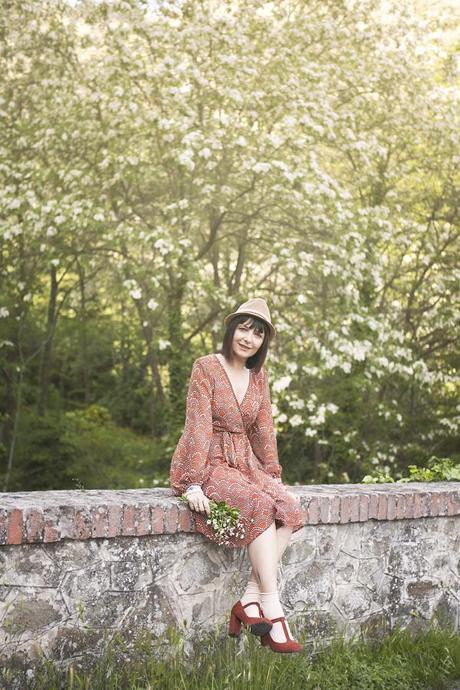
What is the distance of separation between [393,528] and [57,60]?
8.12 m

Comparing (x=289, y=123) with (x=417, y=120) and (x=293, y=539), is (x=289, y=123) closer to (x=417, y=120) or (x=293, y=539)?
(x=417, y=120)

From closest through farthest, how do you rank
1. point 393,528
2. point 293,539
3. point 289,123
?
1. point 293,539
2. point 393,528
3. point 289,123

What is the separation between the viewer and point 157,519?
3.97 meters

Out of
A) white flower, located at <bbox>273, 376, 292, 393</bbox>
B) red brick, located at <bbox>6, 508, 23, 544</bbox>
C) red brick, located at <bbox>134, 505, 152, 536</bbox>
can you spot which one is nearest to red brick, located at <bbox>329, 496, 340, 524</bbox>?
red brick, located at <bbox>134, 505, 152, 536</bbox>

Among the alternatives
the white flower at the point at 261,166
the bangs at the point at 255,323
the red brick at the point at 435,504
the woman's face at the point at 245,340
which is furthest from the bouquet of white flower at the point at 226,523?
the white flower at the point at 261,166

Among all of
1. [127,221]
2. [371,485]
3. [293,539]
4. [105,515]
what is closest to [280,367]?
[127,221]

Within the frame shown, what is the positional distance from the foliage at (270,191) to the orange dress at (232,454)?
14.7 ft

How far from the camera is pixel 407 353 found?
33.3ft

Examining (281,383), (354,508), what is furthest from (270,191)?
(354,508)

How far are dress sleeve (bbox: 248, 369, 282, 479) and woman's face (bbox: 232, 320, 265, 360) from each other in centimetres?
23

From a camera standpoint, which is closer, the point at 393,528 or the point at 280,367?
the point at 393,528

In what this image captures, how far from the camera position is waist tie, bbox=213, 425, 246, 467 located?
14.3ft

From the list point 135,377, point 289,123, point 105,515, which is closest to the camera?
point 105,515

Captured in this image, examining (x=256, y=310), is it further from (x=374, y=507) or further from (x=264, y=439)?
(x=374, y=507)
